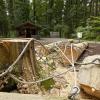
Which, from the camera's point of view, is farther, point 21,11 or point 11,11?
point 11,11

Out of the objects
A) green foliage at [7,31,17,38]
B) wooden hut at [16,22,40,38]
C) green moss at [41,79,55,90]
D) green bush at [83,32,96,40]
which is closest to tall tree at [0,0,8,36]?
green foliage at [7,31,17,38]

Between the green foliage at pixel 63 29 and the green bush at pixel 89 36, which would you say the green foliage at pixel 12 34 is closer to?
the green foliage at pixel 63 29

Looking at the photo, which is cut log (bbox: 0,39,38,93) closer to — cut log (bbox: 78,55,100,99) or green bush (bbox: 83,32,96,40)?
cut log (bbox: 78,55,100,99)

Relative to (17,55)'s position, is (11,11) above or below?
above

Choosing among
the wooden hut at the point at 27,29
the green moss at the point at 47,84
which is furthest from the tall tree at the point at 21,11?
the green moss at the point at 47,84

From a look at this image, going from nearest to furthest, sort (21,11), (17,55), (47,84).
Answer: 1. (17,55)
2. (47,84)
3. (21,11)

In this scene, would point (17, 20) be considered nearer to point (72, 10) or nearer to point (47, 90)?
point (72, 10)

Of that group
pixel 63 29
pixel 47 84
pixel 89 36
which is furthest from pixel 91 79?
pixel 63 29

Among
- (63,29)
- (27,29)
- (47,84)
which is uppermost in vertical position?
(47,84)

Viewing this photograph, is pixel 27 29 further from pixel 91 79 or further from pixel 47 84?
pixel 91 79

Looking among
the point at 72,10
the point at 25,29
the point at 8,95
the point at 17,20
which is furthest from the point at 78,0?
the point at 8,95

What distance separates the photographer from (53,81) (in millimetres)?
3795

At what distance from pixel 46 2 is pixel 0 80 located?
33.5 meters

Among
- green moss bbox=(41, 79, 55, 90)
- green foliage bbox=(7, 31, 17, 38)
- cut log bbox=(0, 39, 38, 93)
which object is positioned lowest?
green foliage bbox=(7, 31, 17, 38)
